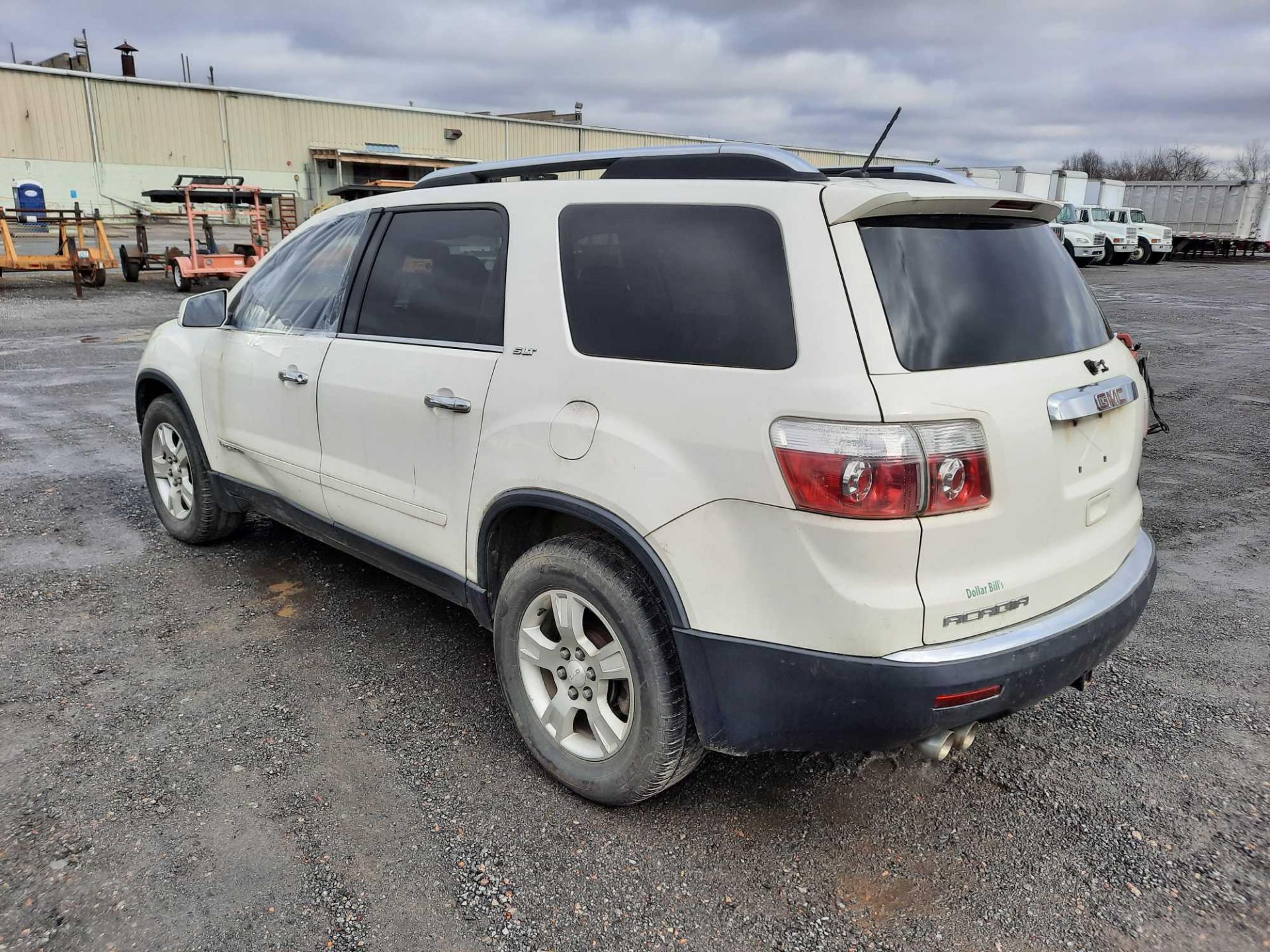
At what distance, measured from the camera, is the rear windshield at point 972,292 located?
2.30m

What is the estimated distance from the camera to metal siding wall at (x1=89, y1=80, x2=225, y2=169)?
40.0 metres

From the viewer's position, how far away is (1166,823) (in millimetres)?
2764

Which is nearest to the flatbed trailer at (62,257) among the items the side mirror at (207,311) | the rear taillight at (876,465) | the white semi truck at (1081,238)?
the side mirror at (207,311)

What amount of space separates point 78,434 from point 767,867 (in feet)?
22.8

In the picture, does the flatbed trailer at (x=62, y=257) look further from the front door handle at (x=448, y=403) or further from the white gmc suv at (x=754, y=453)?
the white gmc suv at (x=754, y=453)

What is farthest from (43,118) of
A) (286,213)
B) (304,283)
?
(304,283)

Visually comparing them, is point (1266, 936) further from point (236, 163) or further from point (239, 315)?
point (236, 163)

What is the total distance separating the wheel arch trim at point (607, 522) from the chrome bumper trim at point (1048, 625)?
1.93ft

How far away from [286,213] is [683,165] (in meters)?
23.9

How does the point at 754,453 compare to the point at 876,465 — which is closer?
the point at 876,465

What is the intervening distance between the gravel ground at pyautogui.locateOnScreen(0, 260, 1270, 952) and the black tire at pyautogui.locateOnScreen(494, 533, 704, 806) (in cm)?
14

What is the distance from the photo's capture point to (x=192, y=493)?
4.79 m

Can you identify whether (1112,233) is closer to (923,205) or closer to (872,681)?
(923,205)

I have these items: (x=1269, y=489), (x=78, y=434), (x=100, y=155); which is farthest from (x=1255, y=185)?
(x=100, y=155)
